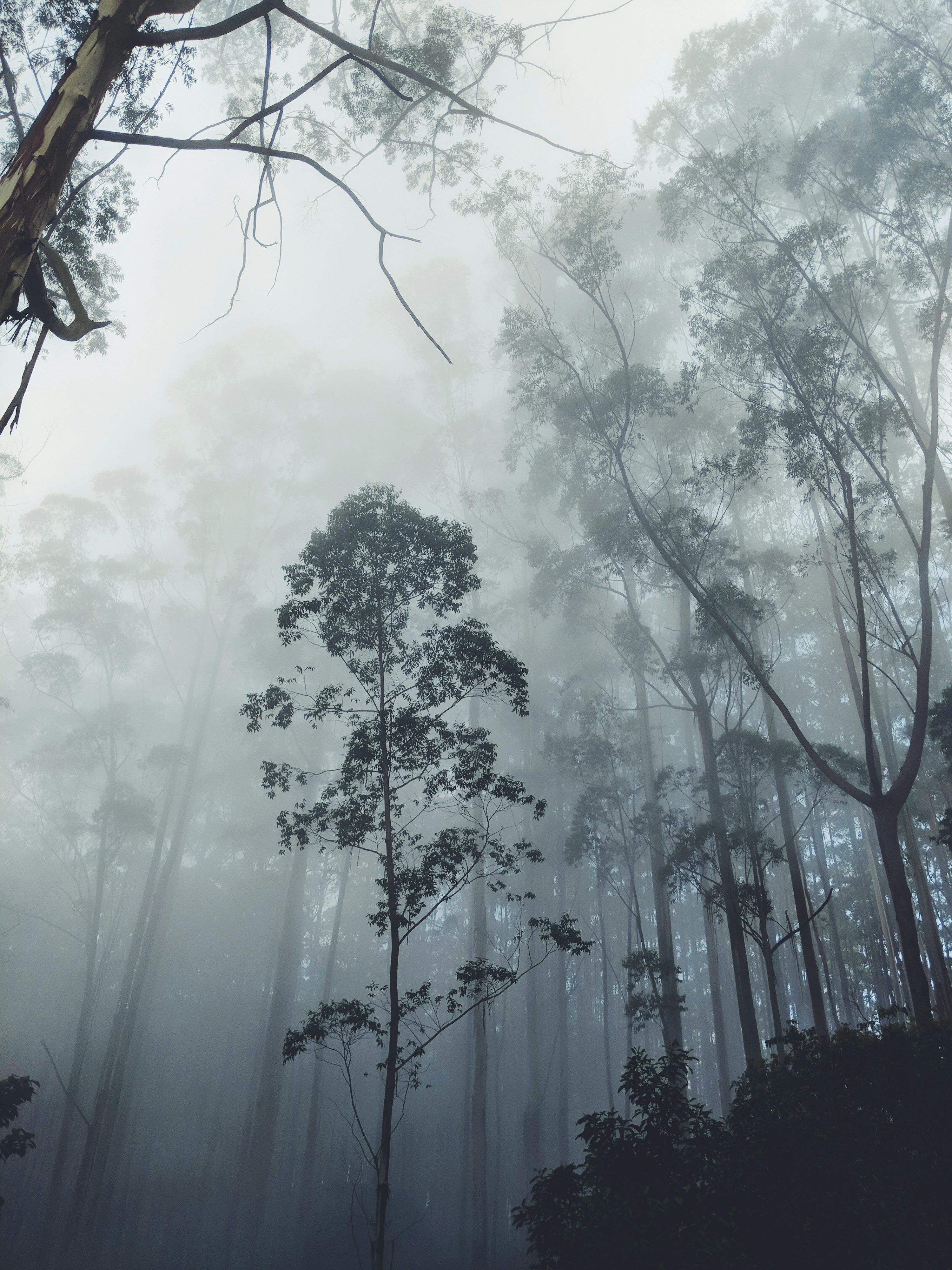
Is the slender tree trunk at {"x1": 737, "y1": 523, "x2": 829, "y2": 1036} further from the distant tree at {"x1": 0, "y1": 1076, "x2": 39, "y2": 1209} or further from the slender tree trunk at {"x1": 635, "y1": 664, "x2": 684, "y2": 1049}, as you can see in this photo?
the distant tree at {"x1": 0, "y1": 1076, "x2": 39, "y2": 1209}

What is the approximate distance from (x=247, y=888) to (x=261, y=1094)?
16.2 metres

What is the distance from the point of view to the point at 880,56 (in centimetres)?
1156

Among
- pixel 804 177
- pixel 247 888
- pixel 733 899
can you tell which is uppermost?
pixel 804 177

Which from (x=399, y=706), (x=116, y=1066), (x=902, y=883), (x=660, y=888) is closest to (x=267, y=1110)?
(x=116, y=1066)

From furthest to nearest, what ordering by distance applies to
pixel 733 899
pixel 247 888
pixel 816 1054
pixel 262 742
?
pixel 247 888
pixel 262 742
pixel 733 899
pixel 816 1054

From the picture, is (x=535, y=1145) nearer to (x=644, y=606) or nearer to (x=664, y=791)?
(x=664, y=791)

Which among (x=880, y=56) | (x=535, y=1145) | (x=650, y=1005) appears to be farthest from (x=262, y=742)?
(x=880, y=56)

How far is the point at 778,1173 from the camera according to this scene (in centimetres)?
415

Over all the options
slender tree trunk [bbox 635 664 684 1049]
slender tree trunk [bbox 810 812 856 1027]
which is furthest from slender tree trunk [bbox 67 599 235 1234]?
slender tree trunk [bbox 810 812 856 1027]

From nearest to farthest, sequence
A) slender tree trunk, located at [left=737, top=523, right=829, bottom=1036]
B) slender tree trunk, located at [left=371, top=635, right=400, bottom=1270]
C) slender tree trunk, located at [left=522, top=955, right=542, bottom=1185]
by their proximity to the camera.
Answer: slender tree trunk, located at [left=371, top=635, right=400, bottom=1270], slender tree trunk, located at [left=737, top=523, right=829, bottom=1036], slender tree trunk, located at [left=522, top=955, right=542, bottom=1185]

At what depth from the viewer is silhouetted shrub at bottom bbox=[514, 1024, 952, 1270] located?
3635 millimetres

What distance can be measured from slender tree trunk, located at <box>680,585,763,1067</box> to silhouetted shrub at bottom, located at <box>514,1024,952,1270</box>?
9.96 feet

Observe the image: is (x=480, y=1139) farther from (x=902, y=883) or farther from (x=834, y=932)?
(x=902, y=883)

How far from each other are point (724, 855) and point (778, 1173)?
294 inches
